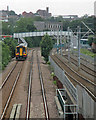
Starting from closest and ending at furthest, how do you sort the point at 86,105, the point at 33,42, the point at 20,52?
1. the point at 86,105
2. the point at 20,52
3. the point at 33,42

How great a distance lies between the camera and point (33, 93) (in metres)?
13.8

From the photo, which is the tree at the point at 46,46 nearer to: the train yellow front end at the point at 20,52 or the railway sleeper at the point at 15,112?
the train yellow front end at the point at 20,52

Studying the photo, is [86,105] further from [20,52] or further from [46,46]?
[20,52]

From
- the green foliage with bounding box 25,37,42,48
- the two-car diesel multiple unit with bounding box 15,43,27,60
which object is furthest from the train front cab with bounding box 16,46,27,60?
the green foliage with bounding box 25,37,42,48

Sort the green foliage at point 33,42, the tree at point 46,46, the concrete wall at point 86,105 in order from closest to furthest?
the concrete wall at point 86,105 → the tree at point 46,46 → the green foliage at point 33,42

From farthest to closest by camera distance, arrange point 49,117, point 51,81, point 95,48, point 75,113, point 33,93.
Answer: point 95,48
point 51,81
point 33,93
point 49,117
point 75,113

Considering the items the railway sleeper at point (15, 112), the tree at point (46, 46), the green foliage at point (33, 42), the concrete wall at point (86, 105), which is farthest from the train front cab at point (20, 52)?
the green foliage at point (33, 42)

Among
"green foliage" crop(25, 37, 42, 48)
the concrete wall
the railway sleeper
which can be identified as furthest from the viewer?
"green foliage" crop(25, 37, 42, 48)

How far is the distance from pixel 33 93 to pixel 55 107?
3069 millimetres

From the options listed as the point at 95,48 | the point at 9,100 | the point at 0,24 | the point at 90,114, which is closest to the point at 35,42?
the point at 0,24

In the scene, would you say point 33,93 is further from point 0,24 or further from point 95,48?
point 0,24

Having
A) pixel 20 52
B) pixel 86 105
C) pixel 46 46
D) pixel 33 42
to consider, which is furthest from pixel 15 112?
pixel 33 42

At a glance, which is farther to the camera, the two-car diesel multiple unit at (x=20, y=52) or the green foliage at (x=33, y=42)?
the green foliage at (x=33, y=42)

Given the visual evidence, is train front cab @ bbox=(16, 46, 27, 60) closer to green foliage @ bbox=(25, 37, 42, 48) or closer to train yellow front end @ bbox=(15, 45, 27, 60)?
train yellow front end @ bbox=(15, 45, 27, 60)
